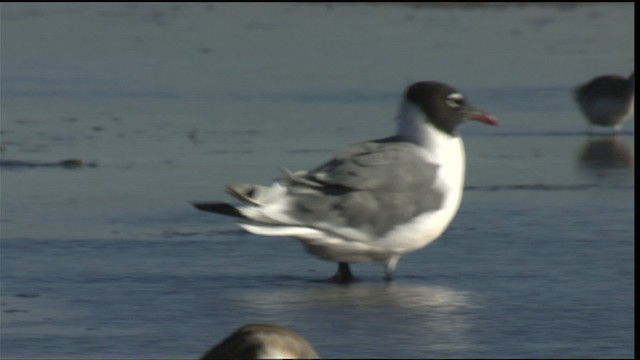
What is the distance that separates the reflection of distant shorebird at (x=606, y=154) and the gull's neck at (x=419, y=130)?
3.96 metres

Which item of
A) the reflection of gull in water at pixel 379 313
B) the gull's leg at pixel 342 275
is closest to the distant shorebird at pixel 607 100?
the gull's leg at pixel 342 275

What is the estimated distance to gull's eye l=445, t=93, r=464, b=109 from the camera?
9.40 metres

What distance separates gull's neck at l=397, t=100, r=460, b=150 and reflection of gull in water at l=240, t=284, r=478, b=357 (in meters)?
0.74

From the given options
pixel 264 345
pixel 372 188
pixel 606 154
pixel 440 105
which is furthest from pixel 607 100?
pixel 264 345

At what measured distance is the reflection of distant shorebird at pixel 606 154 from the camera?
13.3 m

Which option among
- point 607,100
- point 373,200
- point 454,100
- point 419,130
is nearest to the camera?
point 373,200

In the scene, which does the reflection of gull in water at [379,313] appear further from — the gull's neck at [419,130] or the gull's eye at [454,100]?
the gull's eye at [454,100]

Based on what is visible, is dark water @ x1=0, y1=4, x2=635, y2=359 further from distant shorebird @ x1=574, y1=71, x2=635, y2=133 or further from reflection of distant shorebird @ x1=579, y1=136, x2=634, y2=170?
distant shorebird @ x1=574, y1=71, x2=635, y2=133

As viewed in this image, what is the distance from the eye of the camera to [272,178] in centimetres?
1230

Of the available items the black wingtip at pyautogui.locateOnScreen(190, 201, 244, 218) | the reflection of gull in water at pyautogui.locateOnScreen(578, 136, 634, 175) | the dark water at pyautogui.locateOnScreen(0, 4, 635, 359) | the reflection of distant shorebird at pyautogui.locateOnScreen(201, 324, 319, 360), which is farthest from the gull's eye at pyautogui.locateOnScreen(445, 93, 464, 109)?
the reflection of distant shorebird at pyautogui.locateOnScreen(201, 324, 319, 360)

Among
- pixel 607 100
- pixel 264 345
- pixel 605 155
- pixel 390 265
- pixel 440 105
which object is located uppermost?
pixel 607 100

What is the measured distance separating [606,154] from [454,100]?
193 inches

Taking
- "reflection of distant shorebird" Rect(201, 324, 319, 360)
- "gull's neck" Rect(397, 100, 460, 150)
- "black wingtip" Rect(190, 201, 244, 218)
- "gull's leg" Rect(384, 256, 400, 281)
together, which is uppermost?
"gull's neck" Rect(397, 100, 460, 150)

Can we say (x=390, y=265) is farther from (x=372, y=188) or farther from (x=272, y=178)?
(x=272, y=178)
